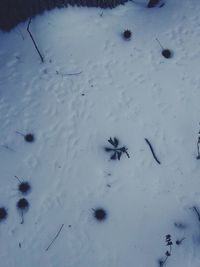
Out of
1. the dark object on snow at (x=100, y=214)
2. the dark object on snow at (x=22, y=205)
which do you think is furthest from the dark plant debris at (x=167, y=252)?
the dark object on snow at (x=22, y=205)

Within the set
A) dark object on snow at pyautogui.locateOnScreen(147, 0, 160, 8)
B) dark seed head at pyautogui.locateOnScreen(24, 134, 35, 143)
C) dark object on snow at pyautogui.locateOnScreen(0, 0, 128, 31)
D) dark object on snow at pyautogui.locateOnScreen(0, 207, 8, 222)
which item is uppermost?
dark object on snow at pyautogui.locateOnScreen(0, 0, 128, 31)

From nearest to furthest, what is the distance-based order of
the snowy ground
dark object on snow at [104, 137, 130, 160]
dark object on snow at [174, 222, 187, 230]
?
the snowy ground
dark object on snow at [174, 222, 187, 230]
dark object on snow at [104, 137, 130, 160]

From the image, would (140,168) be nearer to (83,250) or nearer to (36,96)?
(83,250)

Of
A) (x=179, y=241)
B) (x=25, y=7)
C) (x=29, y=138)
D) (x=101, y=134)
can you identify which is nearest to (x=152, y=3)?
(x=25, y=7)

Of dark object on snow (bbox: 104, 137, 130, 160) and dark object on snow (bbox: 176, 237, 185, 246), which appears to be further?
dark object on snow (bbox: 104, 137, 130, 160)

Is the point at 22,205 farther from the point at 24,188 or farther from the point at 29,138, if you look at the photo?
the point at 29,138

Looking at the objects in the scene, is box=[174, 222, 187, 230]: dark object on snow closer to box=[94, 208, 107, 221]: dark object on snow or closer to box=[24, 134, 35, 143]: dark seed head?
box=[94, 208, 107, 221]: dark object on snow

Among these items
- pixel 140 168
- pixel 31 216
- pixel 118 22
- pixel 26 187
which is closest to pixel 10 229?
pixel 31 216

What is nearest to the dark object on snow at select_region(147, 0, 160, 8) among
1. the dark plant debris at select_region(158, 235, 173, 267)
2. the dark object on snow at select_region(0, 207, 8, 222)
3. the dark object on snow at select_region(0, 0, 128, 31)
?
the dark object on snow at select_region(0, 0, 128, 31)
